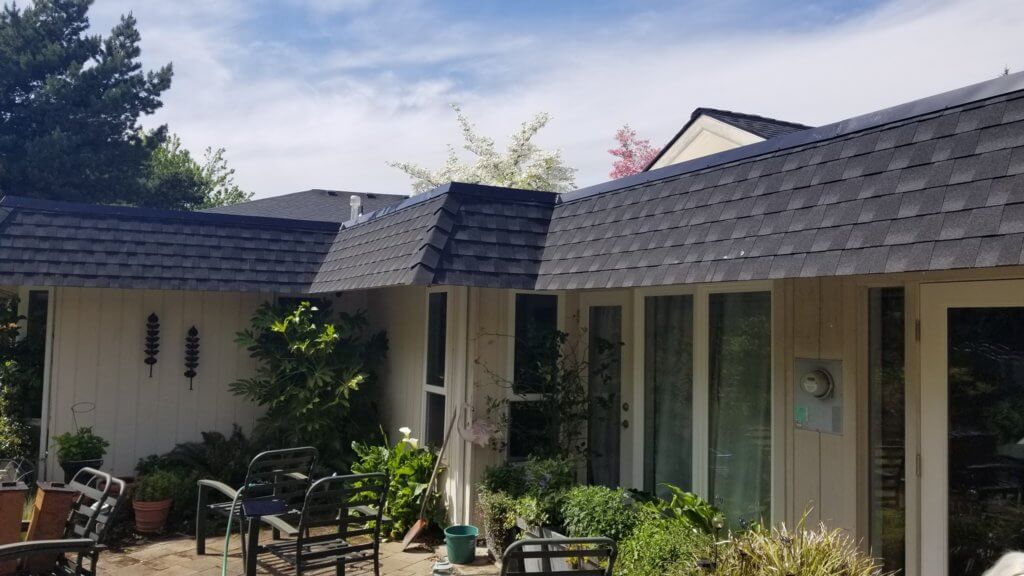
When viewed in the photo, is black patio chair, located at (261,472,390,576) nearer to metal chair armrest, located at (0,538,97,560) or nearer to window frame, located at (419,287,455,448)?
metal chair armrest, located at (0,538,97,560)

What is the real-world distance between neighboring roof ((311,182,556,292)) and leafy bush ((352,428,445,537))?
168 centimetres

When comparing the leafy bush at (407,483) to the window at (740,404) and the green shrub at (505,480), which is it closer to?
the green shrub at (505,480)

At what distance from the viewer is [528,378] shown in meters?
6.79

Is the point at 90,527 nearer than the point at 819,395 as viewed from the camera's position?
Yes

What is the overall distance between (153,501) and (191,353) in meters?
2.06

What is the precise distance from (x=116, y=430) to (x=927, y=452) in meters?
8.00

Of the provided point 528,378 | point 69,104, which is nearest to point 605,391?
point 528,378

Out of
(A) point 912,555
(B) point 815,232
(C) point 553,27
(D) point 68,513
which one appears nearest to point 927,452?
(A) point 912,555

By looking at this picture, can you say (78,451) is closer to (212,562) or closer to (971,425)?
(212,562)

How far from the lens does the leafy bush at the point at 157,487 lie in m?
7.03

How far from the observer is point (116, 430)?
8273 millimetres

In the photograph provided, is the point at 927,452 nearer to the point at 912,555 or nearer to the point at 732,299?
the point at 912,555

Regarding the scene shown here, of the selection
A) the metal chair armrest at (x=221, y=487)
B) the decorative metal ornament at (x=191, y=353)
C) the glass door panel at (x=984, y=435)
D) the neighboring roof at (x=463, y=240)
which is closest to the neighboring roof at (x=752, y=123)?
the neighboring roof at (x=463, y=240)

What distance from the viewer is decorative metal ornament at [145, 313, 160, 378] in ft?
27.6
